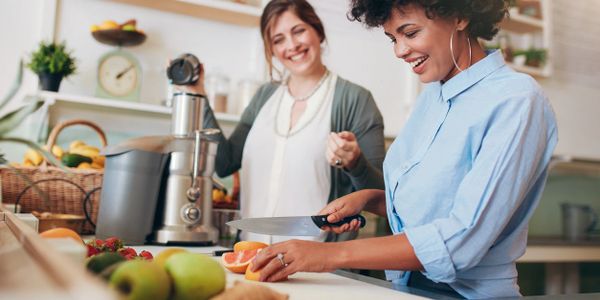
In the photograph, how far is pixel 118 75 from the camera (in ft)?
7.30

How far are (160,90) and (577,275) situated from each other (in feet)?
7.93

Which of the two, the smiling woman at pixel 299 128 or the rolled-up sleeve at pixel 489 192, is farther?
the smiling woman at pixel 299 128

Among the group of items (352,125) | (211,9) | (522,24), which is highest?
(522,24)

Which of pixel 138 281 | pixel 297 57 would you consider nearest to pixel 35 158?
pixel 297 57

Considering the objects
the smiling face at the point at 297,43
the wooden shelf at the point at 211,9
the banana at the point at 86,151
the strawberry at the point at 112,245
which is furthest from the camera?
the wooden shelf at the point at 211,9

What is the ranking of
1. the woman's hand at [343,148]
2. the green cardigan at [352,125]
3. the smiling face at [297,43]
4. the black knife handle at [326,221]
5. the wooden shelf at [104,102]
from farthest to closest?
the wooden shelf at [104,102], the smiling face at [297,43], the green cardigan at [352,125], the woman's hand at [343,148], the black knife handle at [326,221]

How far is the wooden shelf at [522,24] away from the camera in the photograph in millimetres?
3010

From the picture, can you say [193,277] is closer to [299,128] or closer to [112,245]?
Result: [112,245]

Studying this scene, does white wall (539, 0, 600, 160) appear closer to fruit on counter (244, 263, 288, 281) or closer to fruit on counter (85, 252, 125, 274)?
fruit on counter (244, 263, 288, 281)

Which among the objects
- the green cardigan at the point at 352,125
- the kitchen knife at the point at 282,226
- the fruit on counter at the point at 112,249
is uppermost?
the green cardigan at the point at 352,125

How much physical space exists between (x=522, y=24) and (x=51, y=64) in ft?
7.76

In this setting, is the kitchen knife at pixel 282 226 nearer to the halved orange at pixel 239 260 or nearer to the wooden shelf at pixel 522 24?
the halved orange at pixel 239 260

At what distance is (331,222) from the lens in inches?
42.7

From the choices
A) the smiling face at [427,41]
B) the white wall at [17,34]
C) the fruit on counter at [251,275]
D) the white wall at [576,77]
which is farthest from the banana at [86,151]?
the white wall at [576,77]
